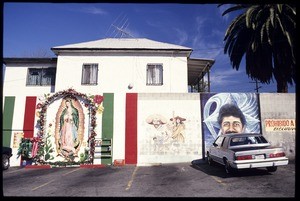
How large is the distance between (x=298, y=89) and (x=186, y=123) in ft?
48.2

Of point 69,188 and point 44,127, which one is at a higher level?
point 44,127

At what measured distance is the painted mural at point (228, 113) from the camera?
55.3 ft

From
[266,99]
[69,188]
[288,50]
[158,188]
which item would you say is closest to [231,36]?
[288,50]

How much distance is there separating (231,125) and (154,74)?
751 centimetres

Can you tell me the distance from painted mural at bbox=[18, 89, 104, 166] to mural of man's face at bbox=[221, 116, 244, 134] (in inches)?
345

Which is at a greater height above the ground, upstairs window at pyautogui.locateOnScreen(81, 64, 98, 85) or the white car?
upstairs window at pyautogui.locateOnScreen(81, 64, 98, 85)

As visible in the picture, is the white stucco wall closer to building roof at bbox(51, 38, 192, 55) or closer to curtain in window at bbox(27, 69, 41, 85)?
building roof at bbox(51, 38, 192, 55)

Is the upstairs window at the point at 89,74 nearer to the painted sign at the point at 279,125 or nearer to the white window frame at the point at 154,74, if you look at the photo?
the white window frame at the point at 154,74

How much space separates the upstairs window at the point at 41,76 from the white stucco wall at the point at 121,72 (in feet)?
5.61

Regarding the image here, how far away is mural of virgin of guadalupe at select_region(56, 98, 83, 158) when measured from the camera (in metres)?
16.7

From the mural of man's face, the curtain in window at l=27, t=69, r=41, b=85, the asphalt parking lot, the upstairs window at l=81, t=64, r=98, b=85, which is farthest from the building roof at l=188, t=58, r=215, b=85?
the curtain in window at l=27, t=69, r=41, b=85

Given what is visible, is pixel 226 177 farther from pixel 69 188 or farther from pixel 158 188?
pixel 69 188

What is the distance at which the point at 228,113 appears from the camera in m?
17.1

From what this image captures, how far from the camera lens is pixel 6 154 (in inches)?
597
